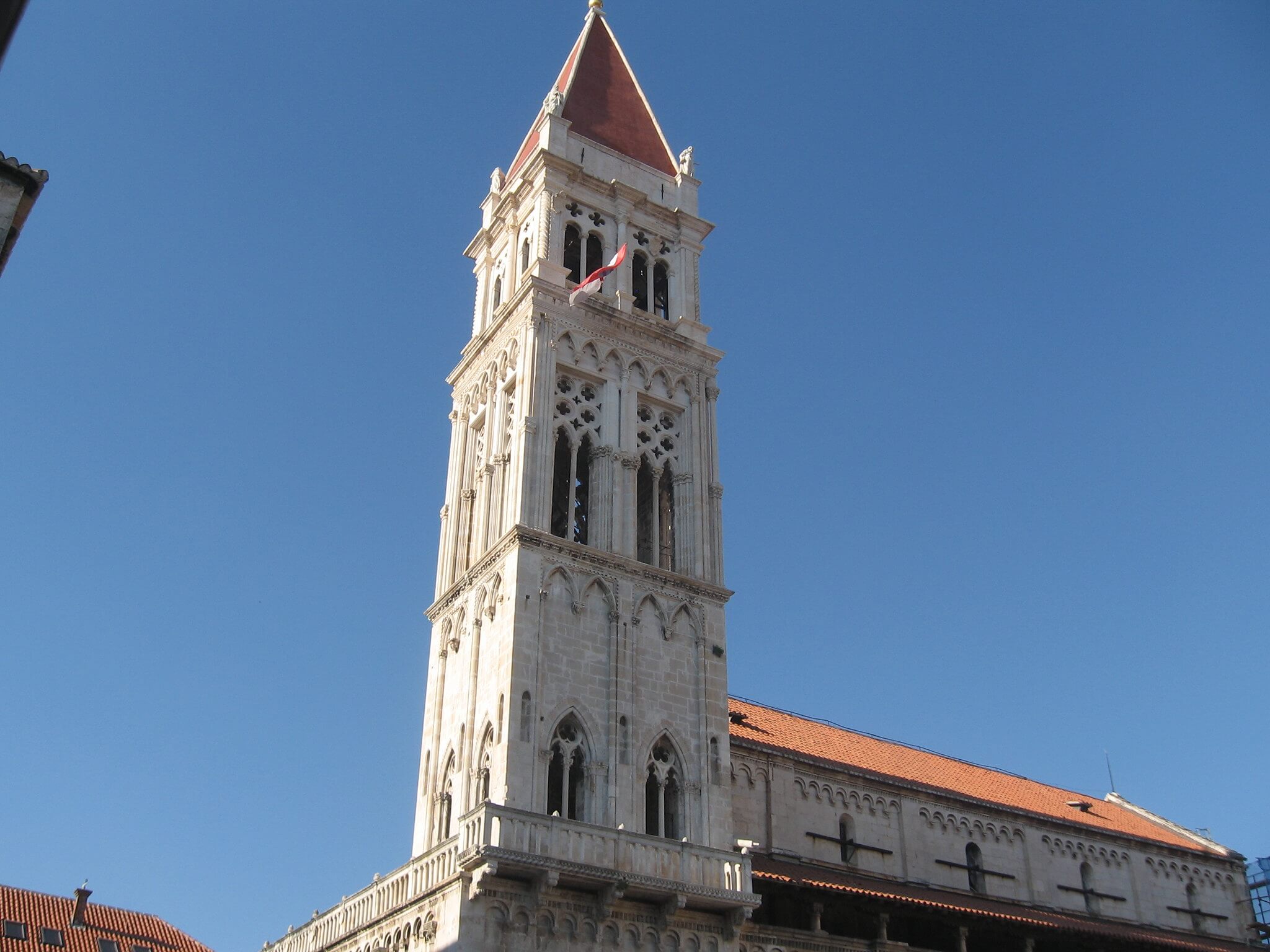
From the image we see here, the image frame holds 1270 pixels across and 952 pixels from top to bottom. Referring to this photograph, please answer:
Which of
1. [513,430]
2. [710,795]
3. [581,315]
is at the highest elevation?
[581,315]

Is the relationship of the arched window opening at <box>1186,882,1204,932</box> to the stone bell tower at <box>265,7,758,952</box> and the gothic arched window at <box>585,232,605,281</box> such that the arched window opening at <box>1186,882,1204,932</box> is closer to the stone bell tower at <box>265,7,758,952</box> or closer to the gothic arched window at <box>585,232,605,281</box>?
the stone bell tower at <box>265,7,758,952</box>

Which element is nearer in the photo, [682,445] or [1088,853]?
[682,445]

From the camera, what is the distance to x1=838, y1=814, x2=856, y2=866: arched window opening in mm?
33188

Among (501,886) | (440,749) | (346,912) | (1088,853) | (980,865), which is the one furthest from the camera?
(1088,853)

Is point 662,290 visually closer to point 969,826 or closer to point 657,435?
point 657,435

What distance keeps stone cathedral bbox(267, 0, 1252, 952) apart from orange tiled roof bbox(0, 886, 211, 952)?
16.0m

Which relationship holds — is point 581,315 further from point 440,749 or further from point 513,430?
point 440,749

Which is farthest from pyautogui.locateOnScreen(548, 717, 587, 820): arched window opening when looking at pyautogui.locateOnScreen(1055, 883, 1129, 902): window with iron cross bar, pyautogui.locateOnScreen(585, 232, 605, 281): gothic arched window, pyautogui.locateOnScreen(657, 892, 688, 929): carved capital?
pyautogui.locateOnScreen(1055, 883, 1129, 902): window with iron cross bar

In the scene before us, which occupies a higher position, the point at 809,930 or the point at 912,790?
the point at 912,790

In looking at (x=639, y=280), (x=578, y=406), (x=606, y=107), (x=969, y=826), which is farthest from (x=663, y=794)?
(x=606, y=107)

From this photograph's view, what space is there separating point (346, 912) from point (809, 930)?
10436mm

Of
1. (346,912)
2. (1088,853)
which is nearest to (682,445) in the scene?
(346,912)

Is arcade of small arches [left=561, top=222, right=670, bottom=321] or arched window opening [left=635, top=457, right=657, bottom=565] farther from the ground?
arcade of small arches [left=561, top=222, right=670, bottom=321]

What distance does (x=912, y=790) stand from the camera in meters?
35.4
